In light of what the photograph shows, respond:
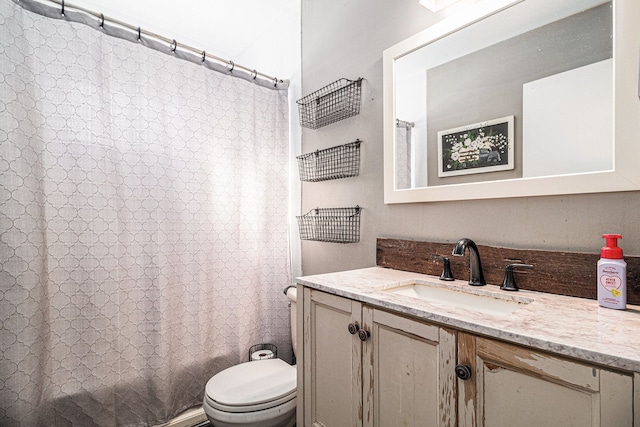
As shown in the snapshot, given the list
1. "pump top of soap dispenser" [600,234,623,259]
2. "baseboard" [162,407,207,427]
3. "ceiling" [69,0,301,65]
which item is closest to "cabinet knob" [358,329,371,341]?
"pump top of soap dispenser" [600,234,623,259]

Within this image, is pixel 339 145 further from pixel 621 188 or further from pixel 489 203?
pixel 621 188

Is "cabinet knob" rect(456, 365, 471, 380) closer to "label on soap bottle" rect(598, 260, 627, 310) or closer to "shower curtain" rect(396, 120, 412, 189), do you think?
"label on soap bottle" rect(598, 260, 627, 310)

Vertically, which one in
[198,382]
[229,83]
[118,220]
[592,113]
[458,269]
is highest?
[229,83]

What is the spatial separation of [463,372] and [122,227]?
1.56 meters

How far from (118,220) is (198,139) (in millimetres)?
596

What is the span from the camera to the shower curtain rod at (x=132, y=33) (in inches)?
53.8

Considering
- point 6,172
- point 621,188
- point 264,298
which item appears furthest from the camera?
point 264,298

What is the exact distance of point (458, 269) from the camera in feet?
4.00

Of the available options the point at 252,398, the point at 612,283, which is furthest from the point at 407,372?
the point at 252,398

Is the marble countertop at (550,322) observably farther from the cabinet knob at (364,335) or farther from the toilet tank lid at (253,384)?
the toilet tank lid at (253,384)

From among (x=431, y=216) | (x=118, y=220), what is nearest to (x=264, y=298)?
(x=118, y=220)

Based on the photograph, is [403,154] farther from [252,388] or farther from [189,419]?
[189,419]

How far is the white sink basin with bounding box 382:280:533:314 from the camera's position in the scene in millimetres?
995

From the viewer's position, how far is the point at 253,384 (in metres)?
1.42
